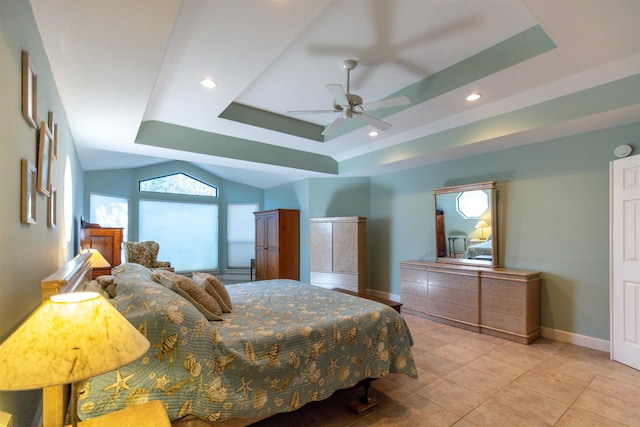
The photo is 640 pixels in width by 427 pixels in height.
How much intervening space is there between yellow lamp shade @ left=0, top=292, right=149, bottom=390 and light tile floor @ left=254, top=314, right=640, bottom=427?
158 cm

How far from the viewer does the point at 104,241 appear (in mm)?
4320

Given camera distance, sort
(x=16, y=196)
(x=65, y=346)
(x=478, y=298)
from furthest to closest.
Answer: (x=478, y=298) → (x=16, y=196) → (x=65, y=346)

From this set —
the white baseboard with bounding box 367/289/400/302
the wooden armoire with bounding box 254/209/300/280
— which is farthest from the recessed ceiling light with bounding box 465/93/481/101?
the wooden armoire with bounding box 254/209/300/280

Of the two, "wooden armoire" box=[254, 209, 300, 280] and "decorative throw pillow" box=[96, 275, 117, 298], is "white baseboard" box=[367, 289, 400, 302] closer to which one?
"wooden armoire" box=[254, 209, 300, 280]

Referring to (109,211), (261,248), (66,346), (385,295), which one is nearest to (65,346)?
(66,346)

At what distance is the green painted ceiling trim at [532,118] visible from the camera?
106 inches

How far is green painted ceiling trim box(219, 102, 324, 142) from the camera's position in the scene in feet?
13.0

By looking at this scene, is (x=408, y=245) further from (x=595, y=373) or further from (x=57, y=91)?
(x=57, y=91)

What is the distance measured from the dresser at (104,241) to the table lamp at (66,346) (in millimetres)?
4034

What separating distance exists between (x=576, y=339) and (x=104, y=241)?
6.18 m

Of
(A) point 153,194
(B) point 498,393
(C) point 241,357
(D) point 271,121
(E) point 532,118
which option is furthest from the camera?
(A) point 153,194

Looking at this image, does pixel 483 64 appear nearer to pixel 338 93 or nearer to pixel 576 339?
pixel 338 93

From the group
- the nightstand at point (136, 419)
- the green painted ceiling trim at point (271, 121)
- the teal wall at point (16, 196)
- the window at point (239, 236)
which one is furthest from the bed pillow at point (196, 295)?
the window at point (239, 236)

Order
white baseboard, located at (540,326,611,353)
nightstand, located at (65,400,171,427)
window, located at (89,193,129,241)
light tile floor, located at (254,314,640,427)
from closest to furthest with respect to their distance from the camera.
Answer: nightstand, located at (65,400,171,427)
light tile floor, located at (254,314,640,427)
white baseboard, located at (540,326,611,353)
window, located at (89,193,129,241)
